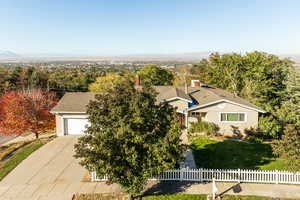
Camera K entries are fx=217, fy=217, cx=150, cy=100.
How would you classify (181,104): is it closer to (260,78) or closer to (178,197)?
(178,197)

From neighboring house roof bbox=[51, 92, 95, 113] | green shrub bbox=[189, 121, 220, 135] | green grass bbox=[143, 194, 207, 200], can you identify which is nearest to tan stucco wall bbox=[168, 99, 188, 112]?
green shrub bbox=[189, 121, 220, 135]

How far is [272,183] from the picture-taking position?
11961mm

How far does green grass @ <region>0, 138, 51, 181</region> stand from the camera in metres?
14.2

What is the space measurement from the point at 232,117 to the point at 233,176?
31.1 feet

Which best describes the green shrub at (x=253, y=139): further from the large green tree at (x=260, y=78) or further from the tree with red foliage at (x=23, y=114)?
the tree with red foliage at (x=23, y=114)

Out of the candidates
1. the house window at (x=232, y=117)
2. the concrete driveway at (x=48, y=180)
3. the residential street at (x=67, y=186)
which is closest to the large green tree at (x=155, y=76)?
the house window at (x=232, y=117)

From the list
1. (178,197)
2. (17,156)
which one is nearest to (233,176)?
(178,197)

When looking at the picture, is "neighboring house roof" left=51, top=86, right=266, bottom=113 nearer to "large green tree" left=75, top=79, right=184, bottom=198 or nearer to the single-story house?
the single-story house

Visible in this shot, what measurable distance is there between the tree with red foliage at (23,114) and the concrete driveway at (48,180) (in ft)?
14.1

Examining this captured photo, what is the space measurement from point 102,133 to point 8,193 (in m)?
7.13

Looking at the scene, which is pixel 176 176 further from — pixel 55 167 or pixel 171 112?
pixel 55 167

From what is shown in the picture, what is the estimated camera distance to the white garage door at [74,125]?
69.5 feet

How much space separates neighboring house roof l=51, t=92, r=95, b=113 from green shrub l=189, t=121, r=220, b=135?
10603 millimetres

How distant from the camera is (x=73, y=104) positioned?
21750 millimetres
